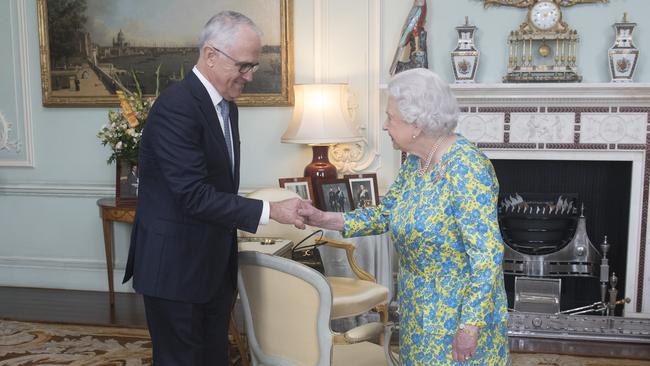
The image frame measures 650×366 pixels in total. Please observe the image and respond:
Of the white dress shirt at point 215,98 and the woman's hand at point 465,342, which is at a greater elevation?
the white dress shirt at point 215,98

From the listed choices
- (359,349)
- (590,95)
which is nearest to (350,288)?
(359,349)

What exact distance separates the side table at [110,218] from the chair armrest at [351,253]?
4.74 ft

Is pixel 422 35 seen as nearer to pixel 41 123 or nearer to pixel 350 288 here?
pixel 350 288

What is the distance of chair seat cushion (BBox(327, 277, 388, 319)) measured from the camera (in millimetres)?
3309

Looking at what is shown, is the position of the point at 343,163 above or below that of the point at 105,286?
above

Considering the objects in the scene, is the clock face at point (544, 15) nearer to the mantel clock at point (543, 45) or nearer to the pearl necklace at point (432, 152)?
the mantel clock at point (543, 45)

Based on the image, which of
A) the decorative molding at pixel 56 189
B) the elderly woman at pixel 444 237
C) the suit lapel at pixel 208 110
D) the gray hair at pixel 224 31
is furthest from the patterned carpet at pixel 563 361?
the decorative molding at pixel 56 189

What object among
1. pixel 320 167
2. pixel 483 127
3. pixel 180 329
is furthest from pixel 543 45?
pixel 180 329

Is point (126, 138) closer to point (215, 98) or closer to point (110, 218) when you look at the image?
point (110, 218)

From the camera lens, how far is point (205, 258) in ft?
7.22

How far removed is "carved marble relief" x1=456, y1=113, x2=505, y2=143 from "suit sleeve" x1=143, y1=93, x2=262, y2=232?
8.64 ft

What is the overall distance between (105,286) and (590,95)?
380 cm

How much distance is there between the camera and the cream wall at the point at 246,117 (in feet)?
14.7

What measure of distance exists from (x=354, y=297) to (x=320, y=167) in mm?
1278
